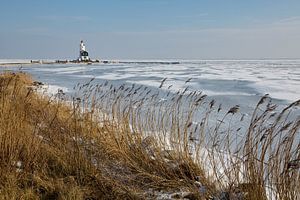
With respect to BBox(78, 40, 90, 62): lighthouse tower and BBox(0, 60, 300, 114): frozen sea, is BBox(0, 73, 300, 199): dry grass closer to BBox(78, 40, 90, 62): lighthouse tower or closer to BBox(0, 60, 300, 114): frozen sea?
BBox(0, 60, 300, 114): frozen sea

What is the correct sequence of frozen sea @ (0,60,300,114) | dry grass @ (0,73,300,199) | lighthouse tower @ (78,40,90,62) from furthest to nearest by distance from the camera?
lighthouse tower @ (78,40,90,62), frozen sea @ (0,60,300,114), dry grass @ (0,73,300,199)

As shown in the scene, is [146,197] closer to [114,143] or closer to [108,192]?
[108,192]

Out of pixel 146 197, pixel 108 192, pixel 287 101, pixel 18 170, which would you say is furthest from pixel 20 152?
pixel 287 101

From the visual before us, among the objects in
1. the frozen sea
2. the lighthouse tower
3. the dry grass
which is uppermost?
the lighthouse tower

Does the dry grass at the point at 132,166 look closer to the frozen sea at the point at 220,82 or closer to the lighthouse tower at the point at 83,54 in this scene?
the frozen sea at the point at 220,82

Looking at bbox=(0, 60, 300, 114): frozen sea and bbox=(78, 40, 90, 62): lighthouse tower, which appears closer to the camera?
bbox=(0, 60, 300, 114): frozen sea

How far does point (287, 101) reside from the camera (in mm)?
12172

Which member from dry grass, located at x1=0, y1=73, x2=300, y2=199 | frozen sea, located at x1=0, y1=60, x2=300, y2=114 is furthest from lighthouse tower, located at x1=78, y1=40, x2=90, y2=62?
dry grass, located at x1=0, y1=73, x2=300, y2=199

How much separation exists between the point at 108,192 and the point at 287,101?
9.81 meters

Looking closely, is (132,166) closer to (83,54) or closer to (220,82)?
(220,82)

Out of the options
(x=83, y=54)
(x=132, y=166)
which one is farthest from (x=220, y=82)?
(x=83, y=54)

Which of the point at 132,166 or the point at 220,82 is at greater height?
the point at 132,166

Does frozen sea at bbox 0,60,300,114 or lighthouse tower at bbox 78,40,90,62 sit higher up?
lighthouse tower at bbox 78,40,90,62

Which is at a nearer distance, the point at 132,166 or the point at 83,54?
the point at 132,166
